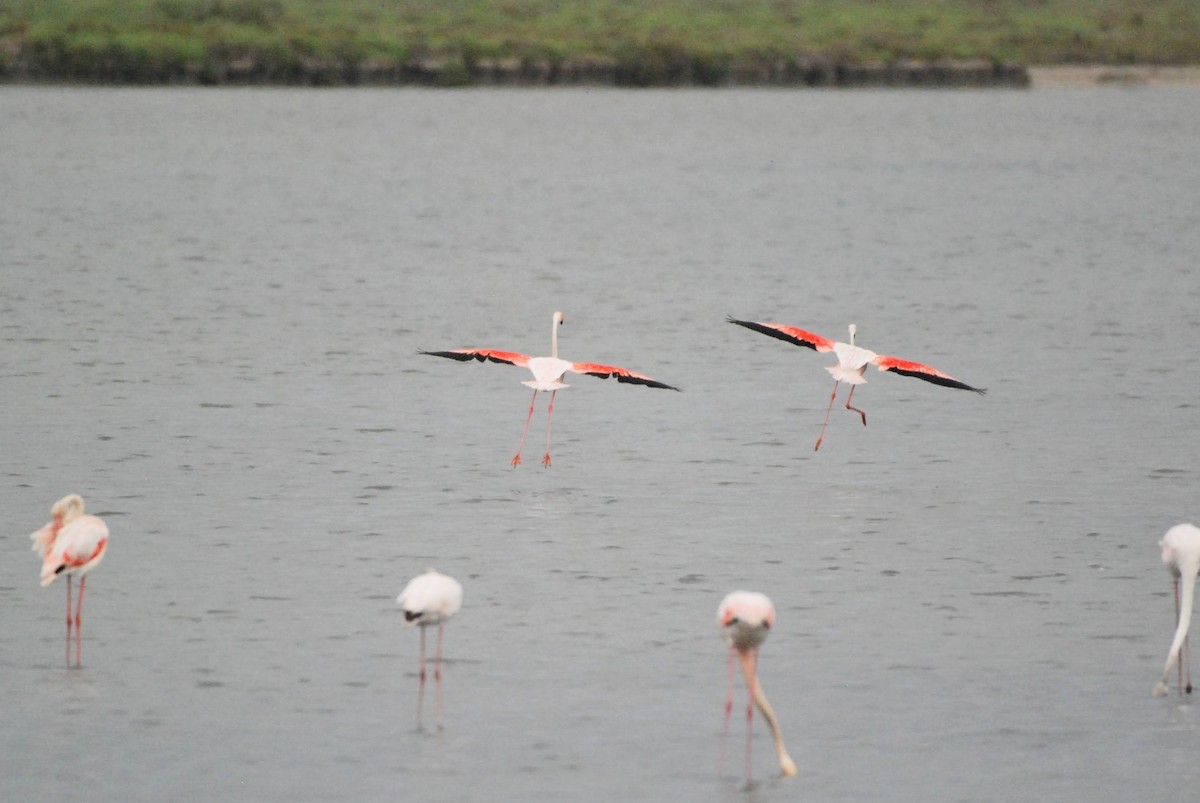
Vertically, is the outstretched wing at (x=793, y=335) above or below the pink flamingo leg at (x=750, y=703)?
above

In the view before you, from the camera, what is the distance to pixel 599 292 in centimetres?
2919

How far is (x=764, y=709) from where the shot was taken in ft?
29.7

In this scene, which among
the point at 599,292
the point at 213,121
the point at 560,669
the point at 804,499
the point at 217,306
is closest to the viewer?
the point at 560,669

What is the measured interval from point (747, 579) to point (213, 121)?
6446cm

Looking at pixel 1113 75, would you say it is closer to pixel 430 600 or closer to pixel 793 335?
pixel 793 335

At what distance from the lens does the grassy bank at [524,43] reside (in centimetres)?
8038

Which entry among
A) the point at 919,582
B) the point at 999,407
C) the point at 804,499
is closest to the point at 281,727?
the point at 919,582

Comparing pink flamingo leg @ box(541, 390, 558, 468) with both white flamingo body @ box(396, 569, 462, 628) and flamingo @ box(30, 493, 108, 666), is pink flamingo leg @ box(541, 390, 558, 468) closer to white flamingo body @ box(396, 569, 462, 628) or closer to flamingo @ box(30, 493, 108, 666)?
flamingo @ box(30, 493, 108, 666)

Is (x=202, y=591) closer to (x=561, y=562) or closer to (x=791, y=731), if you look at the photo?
(x=561, y=562)

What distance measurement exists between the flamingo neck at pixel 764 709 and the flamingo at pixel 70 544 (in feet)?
10.8

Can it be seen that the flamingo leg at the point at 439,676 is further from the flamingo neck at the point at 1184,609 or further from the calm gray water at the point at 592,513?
the flamingo neck at the point at 1184,609

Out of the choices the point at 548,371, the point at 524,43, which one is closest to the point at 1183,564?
the point at 548,371

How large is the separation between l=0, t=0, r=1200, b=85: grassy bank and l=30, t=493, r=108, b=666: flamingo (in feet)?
232

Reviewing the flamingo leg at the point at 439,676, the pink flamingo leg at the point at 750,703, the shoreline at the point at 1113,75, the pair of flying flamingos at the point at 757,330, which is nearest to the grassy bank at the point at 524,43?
the shoreline at the point at 1113,75
